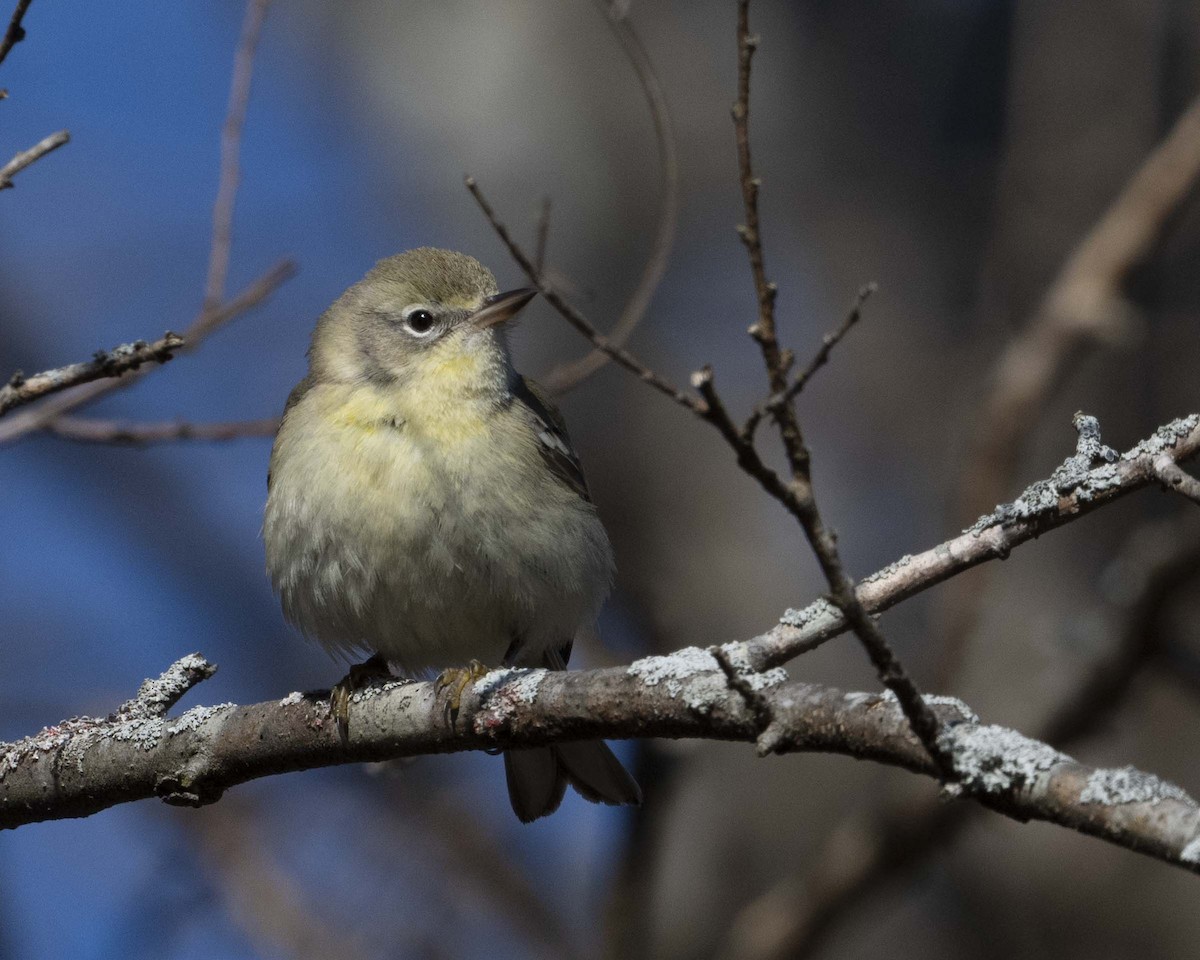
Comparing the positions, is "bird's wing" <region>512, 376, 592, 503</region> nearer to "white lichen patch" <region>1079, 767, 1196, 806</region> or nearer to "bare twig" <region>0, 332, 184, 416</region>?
"bare twig" <region>0, 332, 184, 416</region>

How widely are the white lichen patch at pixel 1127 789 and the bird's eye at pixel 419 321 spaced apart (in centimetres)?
343

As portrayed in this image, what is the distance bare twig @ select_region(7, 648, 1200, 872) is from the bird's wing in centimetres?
148

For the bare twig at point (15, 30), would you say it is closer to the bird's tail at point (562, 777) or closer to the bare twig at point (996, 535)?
the bare twig at point (996, 535)

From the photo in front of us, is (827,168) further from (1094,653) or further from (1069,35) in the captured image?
(1094,653)

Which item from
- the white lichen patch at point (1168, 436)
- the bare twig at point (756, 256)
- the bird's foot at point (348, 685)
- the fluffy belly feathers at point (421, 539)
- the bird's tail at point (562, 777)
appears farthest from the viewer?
the bird's tail at point (562, 777)

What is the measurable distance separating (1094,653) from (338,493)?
9.37 feet

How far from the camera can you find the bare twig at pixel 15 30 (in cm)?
285

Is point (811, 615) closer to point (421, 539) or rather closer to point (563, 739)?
point (563, 739)

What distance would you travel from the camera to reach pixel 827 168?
28.0 feet

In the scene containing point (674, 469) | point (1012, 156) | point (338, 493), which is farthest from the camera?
point (674, 469)

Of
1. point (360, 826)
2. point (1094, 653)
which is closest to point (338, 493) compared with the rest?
point (1094, 653)

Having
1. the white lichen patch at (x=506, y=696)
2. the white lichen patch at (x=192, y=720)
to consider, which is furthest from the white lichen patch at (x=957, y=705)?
the white lichen patch at (x=192, y=720)

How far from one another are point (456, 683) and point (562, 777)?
1565 millimetres

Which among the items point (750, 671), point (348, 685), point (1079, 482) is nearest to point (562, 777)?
point (348, 685)
